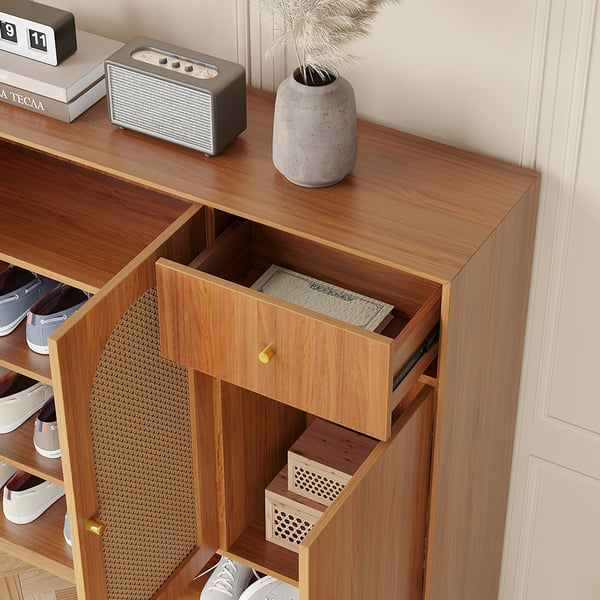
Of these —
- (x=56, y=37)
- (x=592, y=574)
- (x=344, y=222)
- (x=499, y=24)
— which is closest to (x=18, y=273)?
(x=56, y=37)

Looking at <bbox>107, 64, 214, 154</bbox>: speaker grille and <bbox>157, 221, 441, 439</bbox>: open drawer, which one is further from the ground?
<bbox>107, 64, 214, 154</bbox>: speaker grille

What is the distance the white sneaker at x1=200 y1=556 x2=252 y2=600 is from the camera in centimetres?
211

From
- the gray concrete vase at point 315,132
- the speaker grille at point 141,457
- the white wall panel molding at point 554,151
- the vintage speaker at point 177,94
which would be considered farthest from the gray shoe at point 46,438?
the white wall panel molding at point 554,151

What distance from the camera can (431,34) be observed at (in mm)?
1677

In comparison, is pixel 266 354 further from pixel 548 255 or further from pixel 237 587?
pixel 237 587

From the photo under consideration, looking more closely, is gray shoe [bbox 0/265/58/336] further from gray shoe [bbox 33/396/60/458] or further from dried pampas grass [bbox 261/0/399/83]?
dried pampas grass [bbox 261/0/399/83]

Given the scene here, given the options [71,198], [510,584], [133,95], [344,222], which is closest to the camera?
[344,222]

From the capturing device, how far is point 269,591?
2.12 m

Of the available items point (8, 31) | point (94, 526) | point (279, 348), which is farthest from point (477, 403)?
point (8, 31)

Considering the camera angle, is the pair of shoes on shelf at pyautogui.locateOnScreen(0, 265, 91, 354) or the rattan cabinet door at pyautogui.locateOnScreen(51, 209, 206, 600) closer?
the rattan cabinet door at pyautogui.locateOnScreen(51, 209, 206, 600)

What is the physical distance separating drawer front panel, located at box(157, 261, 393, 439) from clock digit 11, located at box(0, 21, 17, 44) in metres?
0.52

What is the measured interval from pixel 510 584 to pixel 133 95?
1.21 meters

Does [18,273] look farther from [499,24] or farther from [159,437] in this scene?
[499,24]

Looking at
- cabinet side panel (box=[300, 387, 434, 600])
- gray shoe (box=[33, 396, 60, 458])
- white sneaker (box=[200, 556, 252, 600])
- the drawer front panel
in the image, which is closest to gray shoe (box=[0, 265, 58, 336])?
gray shoe (box=[33, 396, 60, 458])
